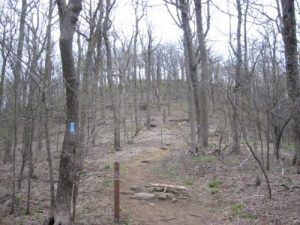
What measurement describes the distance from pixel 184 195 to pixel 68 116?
183 inches

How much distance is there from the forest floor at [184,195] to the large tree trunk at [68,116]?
37.4 inches

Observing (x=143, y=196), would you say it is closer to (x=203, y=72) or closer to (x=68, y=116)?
(x=68, y=116)

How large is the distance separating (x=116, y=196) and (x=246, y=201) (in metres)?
3.20

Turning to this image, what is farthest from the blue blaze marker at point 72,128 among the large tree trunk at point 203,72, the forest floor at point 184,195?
the large tree trunk at point 203,72

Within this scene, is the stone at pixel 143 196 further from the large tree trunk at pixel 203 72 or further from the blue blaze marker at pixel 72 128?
the large tree trunk at pixel 203 72

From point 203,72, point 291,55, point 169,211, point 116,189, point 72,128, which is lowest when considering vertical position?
point 169,211

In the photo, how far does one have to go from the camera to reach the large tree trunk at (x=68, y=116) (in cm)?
652

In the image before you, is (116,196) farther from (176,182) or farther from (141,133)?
(141,133)

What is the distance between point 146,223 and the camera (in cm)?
766

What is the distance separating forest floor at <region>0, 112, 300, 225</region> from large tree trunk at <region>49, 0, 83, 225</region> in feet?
3.11

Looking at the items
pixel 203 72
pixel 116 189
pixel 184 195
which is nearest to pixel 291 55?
pixel 116 189

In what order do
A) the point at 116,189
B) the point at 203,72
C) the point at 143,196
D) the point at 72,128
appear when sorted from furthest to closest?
the point at 203,72 → the point at 143,196 → the point at 116,189 → the point at 72,128

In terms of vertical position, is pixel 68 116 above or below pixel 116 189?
above

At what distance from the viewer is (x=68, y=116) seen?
6.62m
